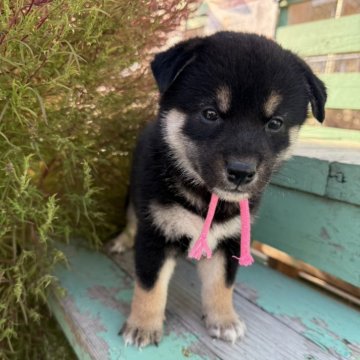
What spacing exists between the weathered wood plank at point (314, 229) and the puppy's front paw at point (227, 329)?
674 millimetres

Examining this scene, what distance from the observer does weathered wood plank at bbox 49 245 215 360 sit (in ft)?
5.77

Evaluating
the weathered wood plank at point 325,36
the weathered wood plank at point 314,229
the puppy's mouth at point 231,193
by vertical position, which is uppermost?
the weathered wood plank at point 325,36

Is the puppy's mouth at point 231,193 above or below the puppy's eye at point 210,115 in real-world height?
below

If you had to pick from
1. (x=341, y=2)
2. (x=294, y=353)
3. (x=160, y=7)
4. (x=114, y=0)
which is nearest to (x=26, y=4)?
(x=114, y=0)

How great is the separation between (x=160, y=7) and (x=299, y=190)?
1.30 meters

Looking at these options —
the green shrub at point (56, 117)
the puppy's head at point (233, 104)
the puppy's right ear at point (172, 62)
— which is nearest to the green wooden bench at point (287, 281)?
the green shrub at point (56, 117)

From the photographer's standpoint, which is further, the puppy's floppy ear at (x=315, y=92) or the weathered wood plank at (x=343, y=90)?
the weathered wood plank at (x=343, y=90)

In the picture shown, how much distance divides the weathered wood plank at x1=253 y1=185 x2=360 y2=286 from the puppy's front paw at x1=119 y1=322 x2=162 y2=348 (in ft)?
3.40

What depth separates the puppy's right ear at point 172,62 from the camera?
1.64m

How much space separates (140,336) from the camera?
178 cm

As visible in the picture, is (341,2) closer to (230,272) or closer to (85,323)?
(230,272)

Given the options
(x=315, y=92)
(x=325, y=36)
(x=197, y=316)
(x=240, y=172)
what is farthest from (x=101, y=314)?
(x=325, y=36)

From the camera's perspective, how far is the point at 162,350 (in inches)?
69.7

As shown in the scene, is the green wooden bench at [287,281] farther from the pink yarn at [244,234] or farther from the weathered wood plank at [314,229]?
the pink yarn at [244,234]
